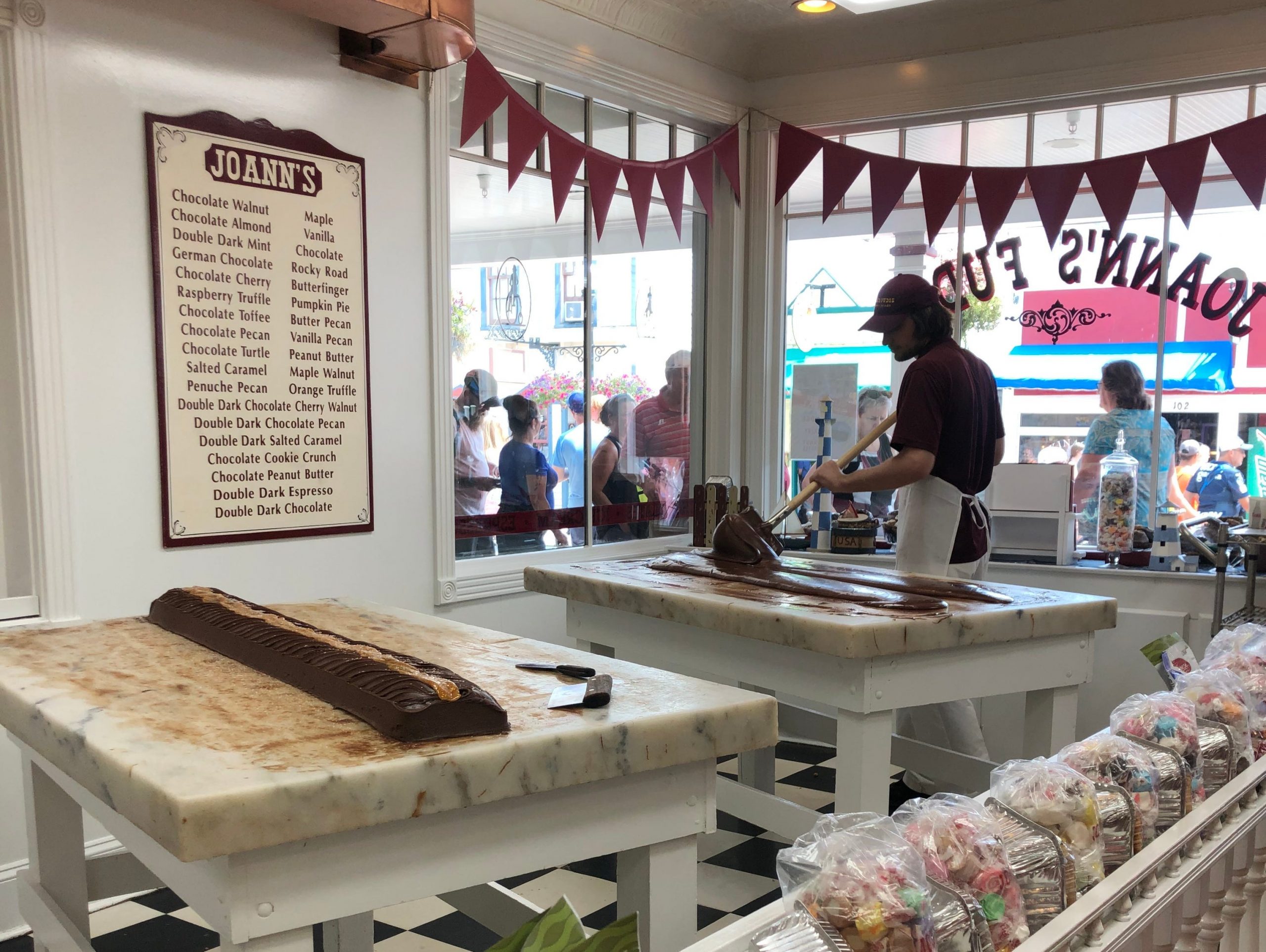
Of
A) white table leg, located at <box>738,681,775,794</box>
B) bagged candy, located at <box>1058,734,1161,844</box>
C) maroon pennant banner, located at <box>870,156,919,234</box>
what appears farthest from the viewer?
maroon pennant banner, located at <box>870,156,919,234</box>

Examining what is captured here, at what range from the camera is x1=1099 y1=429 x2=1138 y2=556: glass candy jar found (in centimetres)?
429

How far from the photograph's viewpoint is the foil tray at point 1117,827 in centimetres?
120

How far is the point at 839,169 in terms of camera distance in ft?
15.8

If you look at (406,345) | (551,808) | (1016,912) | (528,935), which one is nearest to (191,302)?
(406,345)

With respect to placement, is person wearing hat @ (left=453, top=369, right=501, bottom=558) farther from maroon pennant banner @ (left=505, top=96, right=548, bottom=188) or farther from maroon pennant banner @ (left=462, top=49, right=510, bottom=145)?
maroon pennant banner @ (left=462, top=49, right=510, bottom=145)

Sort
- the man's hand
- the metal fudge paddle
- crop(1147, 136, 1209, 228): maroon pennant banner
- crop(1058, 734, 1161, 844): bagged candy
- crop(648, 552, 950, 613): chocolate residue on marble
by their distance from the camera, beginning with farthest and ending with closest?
crop(1147, 136, 1209, 228): maroon pennant banner → the man's hand → the metal fudge paddle → crop(648, 552, 950, 613): chocolate residue on marble → crop(1058, 734, 1161, 844): bagged candy

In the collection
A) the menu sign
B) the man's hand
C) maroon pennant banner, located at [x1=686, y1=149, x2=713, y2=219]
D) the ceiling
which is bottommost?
the man's hand

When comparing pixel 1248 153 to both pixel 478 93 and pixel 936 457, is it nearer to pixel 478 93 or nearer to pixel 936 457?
pixel 936 457

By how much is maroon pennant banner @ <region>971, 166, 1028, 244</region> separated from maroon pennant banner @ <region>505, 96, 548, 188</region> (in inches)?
78.6

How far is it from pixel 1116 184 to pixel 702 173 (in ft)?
6.07

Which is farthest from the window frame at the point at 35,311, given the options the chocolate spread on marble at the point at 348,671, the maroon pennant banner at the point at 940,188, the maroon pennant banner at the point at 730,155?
the maroon pennant banner at the point at 940,188

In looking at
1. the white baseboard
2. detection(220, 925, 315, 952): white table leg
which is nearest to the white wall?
the white baseboard

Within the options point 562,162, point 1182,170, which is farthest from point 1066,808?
point 1182,170

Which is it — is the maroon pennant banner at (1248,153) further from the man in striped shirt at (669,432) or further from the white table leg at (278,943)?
the white table leg at (278,943)
